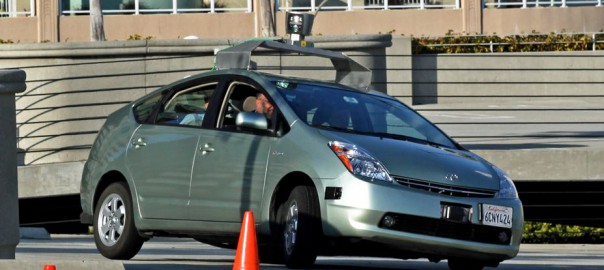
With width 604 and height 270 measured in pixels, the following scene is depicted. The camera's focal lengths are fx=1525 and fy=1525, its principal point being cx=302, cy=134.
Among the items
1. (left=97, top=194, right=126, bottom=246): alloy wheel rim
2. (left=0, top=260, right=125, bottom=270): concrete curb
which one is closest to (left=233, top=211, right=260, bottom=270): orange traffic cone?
(left=0, top=260, right=125, bottom=270): concrete curb

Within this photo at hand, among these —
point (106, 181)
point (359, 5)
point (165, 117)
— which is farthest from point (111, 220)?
point (359, 5)

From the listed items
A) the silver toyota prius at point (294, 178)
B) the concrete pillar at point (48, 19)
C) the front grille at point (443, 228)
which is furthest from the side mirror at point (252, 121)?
the concrete pillar at point (48, 19)

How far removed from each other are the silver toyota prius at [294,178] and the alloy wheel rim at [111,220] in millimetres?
11

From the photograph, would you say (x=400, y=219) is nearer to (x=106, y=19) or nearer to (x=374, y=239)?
Result: (x=374, y=239)

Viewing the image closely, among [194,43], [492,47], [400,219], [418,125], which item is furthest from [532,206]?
[492,47]

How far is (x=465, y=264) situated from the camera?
1086cm

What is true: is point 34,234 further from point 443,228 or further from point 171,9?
point 171,9

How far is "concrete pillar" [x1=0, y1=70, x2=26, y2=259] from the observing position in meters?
9.94

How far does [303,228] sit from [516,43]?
1016 inches

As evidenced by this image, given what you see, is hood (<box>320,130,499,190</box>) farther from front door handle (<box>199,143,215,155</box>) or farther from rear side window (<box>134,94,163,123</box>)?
rear side window (<box>134,94,163,123</box>)

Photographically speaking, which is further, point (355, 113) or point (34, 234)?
point (34, 234)

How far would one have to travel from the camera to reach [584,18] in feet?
137

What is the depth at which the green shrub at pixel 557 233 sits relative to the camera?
22.6 m

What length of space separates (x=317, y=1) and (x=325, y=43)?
15607 millimetres
